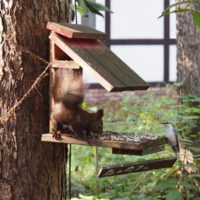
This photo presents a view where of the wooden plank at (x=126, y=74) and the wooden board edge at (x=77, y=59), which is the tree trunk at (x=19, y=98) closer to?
the wooden board edge at (x=77, y=59)

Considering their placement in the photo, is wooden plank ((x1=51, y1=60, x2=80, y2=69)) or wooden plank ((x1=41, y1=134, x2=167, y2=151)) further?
wooden plank ((x1=51, y1=60, x2=80, y2=69))

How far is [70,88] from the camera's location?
2.58 m

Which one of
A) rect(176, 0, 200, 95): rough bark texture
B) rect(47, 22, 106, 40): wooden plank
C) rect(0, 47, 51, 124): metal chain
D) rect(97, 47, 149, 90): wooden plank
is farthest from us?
rect(176, 0, 200, 95): rough bark texture

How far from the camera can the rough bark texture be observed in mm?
5426

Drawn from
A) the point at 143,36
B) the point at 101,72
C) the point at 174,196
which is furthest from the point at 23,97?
the point at 143,36

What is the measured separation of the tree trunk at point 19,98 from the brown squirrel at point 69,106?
121 mm

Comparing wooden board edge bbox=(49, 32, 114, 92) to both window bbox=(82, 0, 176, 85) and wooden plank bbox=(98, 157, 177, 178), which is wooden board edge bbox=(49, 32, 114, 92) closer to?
wooden plank bbox=(98, 157, 177, 178)

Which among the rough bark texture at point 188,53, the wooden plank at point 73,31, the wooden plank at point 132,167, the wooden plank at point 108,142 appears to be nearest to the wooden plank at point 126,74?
the wooden plank at point 73,31

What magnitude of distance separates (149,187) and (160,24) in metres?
4.62

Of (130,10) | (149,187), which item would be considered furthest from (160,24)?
(149,187)

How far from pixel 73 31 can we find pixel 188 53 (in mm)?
3215

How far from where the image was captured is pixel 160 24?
362 inches

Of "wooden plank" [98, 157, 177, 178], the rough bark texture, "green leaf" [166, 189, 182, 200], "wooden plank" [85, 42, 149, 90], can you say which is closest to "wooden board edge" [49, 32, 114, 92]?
"wooden plank" [85, 42, 149, 90]

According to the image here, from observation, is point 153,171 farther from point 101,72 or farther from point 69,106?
point 101,72
